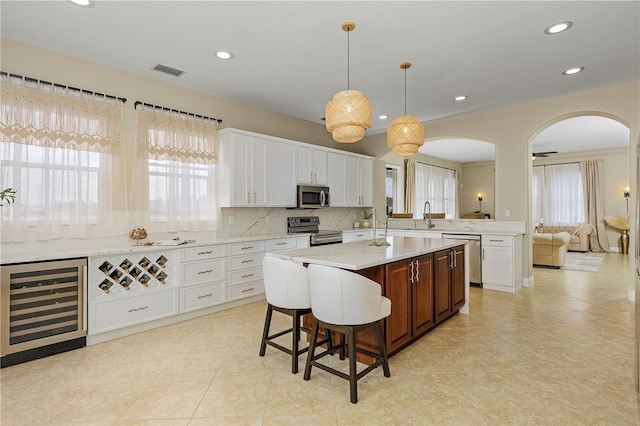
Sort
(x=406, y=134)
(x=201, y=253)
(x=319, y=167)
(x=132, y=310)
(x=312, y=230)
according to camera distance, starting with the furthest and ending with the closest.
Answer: (x=312, y=230)
(x=319, y=167)
(x=201, y=253)
(x=406, y=134)
(x=132, y=310)

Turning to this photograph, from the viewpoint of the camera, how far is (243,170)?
15.0 feet

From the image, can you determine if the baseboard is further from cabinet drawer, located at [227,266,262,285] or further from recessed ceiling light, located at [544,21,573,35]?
cabinet drawer, located at [227,266,262,285]

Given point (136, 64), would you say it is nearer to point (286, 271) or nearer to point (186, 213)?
point (186, 213)

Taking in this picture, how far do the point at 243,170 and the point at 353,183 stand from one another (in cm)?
252

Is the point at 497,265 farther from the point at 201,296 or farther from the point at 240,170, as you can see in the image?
the point at 201,296

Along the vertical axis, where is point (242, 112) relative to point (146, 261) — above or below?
above

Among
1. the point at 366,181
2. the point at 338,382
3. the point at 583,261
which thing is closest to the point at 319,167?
the point at 366,181

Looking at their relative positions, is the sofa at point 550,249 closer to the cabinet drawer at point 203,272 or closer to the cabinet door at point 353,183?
the cabinet door at point 353,183

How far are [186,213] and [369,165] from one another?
3.89 metres

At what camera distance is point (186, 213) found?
168 inches

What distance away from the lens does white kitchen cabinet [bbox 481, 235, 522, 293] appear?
15.9 ft

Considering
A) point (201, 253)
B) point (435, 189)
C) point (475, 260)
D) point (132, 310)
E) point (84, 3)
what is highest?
point (84, 3)

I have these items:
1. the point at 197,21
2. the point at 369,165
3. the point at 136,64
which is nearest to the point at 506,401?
the point at 197,21

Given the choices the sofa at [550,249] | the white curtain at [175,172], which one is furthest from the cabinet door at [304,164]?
the sofa at [550,249]
